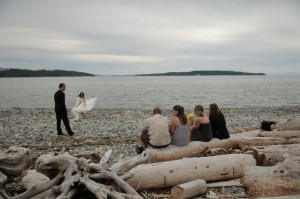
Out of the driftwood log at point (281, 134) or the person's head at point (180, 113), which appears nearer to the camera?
the person's head at point (180, 113)

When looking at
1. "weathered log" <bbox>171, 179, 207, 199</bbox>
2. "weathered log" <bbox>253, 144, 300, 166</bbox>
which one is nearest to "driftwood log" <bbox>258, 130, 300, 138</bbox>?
"weathered log" <bbox>253, 144, 300, 166</bbox>

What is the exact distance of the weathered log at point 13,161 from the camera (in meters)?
7.86

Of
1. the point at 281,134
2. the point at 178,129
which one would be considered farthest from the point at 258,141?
the point at 178,129

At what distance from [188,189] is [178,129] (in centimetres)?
347

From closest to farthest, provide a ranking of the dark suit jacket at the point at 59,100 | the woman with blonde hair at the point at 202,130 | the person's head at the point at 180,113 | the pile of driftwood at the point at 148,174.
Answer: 1. the pile of driftwood at the point at 148,174
2. the person's head at the point at 180,113
3. the woman with blonde hair at the point at 202,130
4. the dark suit jacket at the point at 59,100

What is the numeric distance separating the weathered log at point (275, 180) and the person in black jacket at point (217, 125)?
4.74 meters

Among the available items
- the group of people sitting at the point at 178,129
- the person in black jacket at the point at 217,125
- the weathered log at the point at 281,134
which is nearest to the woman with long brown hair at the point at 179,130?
the group of people sitting at the point at 178,129

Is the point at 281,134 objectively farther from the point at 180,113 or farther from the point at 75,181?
the point at 75,181

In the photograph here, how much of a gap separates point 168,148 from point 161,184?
248 cm

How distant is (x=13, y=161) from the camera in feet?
26.2

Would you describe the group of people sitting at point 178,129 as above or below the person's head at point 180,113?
below

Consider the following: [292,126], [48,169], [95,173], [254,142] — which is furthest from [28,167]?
[292,126]

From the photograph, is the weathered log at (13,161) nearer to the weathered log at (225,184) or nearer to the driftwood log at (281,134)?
the weathered log at (225,184)

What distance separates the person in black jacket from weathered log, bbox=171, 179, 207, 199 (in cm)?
423
